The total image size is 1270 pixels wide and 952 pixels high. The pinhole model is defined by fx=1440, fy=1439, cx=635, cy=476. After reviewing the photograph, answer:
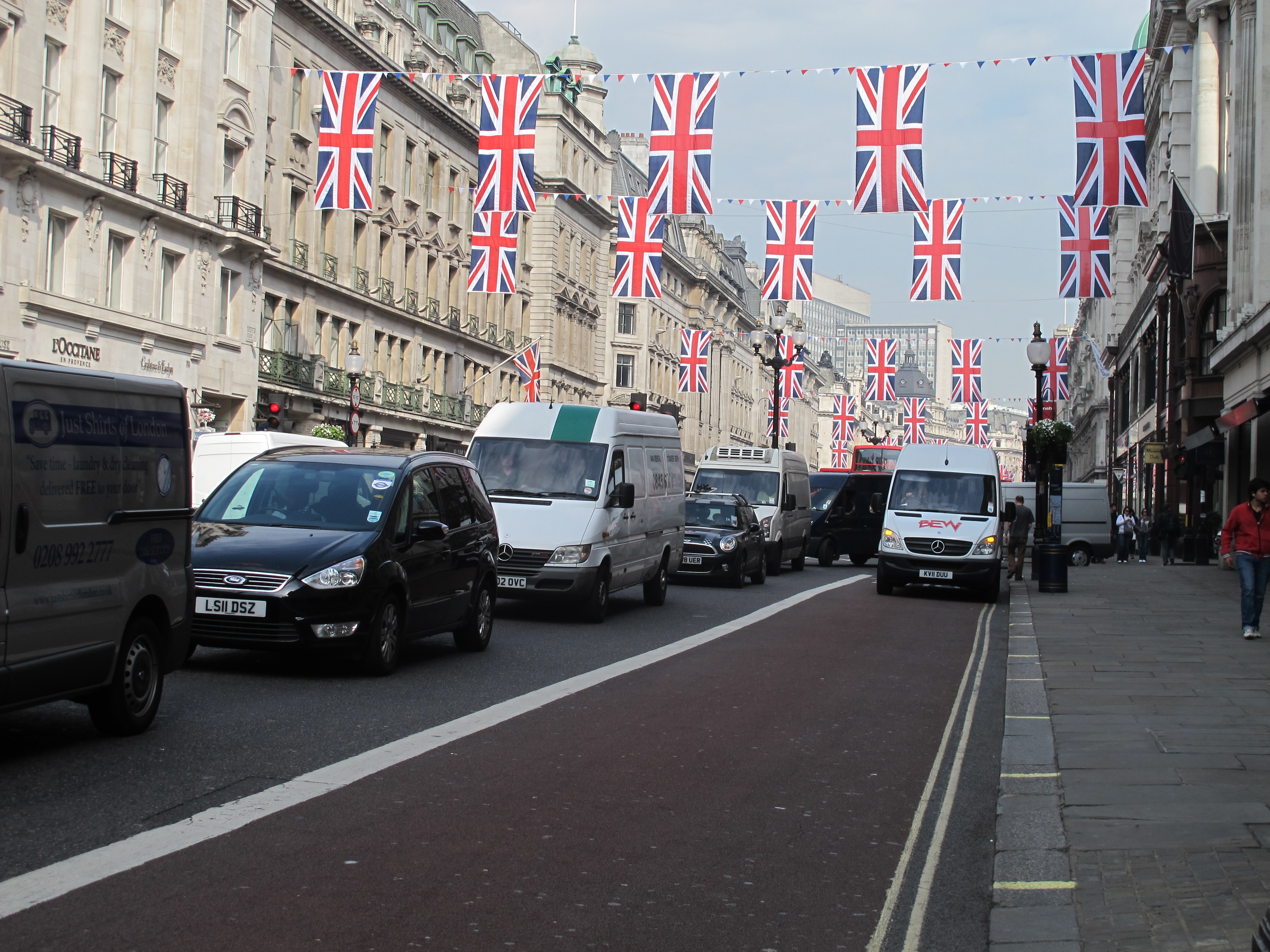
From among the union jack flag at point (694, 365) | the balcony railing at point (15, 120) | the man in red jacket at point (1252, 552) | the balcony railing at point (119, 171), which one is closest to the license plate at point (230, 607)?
the man in red jacket at point (1252, 552)

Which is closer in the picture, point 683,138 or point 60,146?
point 683,138

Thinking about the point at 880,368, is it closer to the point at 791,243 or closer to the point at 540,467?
the point at 791,243

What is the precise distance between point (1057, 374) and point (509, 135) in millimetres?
36356

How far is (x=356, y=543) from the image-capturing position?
36.7 ft

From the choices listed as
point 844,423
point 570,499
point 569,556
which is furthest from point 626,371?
point 569,556

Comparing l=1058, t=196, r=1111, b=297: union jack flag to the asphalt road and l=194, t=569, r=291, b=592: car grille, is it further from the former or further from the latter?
l=194, t=569, r=291, b=592: car grille

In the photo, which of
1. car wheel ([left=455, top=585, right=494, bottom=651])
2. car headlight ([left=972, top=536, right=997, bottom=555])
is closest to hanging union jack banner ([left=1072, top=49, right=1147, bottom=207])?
car headlight ([left=972, top=536, right=997, bottom=555])

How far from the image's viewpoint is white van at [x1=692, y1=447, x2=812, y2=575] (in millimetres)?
29422

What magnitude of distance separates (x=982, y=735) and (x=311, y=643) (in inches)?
192

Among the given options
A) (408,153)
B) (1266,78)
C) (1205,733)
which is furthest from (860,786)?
(408,153)

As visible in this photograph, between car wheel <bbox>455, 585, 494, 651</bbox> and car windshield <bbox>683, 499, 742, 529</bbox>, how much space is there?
38.5ft

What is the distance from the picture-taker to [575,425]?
17719 mm

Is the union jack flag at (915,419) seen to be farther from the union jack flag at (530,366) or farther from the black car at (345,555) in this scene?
the black car at (345,555)

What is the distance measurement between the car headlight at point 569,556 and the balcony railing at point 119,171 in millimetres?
20807
